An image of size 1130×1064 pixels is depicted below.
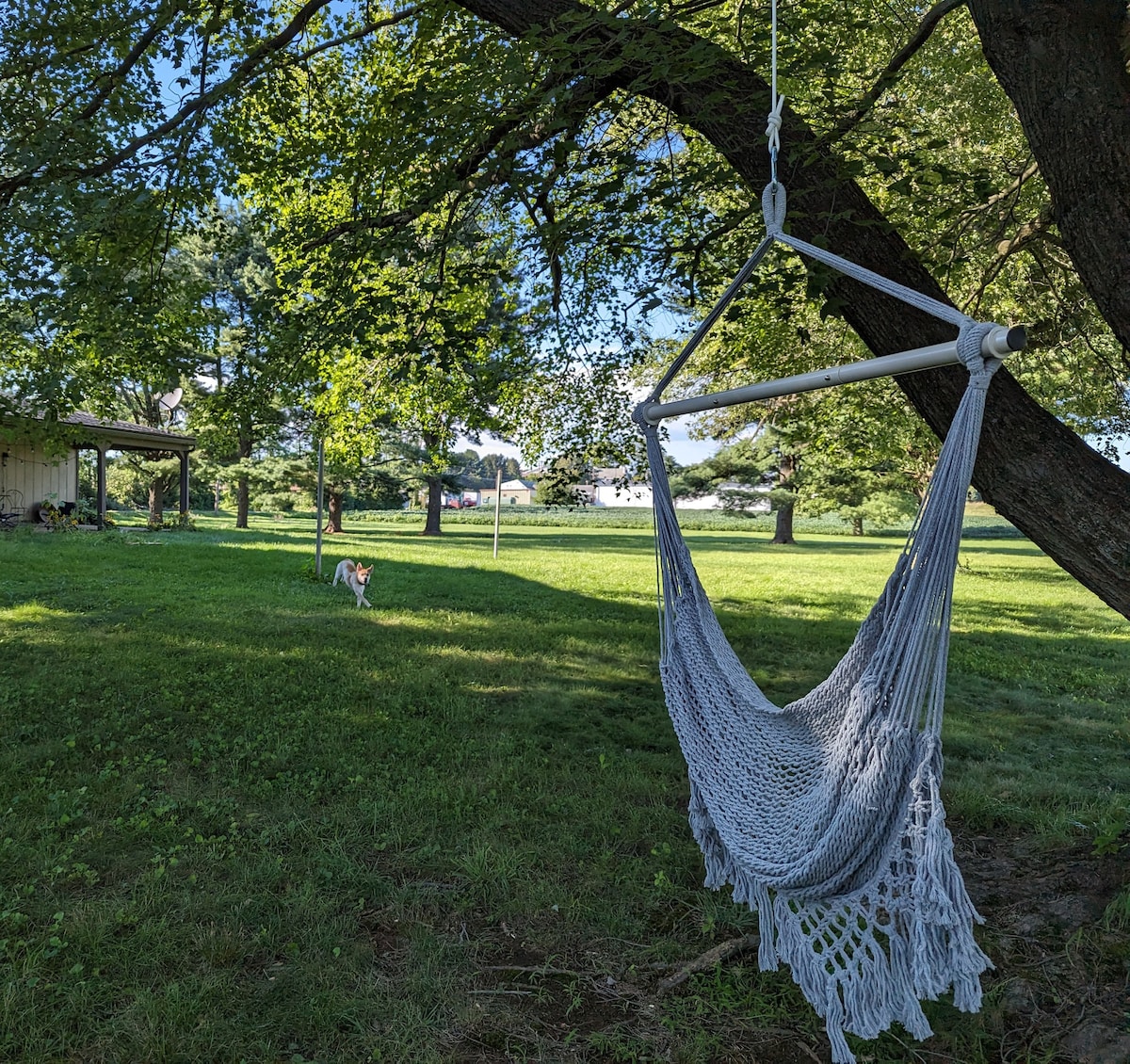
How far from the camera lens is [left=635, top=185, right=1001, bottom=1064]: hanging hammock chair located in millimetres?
1350

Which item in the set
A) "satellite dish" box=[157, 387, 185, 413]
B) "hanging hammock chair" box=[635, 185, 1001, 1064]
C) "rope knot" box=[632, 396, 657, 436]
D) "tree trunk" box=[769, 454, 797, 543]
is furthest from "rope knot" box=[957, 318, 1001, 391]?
"tree trunk" box=[769, 454, 797, 543]

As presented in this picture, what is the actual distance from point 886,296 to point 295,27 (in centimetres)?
263

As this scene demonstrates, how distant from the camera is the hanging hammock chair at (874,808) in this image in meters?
1.35

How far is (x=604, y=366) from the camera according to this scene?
5430 millimetres

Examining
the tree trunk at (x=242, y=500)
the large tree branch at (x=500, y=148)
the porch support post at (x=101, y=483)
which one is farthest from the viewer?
the tree trunk at (x=242, y=500)

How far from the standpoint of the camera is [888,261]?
233 cm

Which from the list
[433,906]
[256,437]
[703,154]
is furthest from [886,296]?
[256,437]

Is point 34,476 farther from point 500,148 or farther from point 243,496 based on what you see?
point 500,148

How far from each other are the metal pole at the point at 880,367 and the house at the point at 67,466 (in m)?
13.3

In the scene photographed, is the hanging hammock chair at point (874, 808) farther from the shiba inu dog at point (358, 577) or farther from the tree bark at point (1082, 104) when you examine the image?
the shiba inu dog at point (358, 577)

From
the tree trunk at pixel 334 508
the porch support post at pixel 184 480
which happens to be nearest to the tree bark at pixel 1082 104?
the porch support post at pixel 184 480

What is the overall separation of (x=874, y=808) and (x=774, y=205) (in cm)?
138

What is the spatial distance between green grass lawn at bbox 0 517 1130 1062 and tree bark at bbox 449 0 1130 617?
1.25 metres

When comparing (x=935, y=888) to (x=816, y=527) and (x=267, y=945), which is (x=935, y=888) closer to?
(x=267, y=945)
